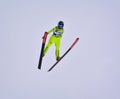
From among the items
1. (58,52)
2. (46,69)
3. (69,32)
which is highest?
(69,32)

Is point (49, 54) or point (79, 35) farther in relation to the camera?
point (79, 35)

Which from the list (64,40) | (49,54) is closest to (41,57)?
(49,54)

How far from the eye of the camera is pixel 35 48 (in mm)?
2705

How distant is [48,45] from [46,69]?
243mm

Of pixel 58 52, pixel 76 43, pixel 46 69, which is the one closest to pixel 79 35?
pixel 76 43

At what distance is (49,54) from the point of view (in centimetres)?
265

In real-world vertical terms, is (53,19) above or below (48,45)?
above

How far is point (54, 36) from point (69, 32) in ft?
0.59

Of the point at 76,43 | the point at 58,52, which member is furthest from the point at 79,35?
the point at 58,52

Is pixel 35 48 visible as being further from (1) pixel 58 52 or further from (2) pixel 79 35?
(2) pixel 79 35

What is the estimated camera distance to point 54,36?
2.64 m

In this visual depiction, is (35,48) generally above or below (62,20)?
below

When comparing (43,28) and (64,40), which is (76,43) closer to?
(64,40)

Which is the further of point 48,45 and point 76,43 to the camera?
point 76,43
